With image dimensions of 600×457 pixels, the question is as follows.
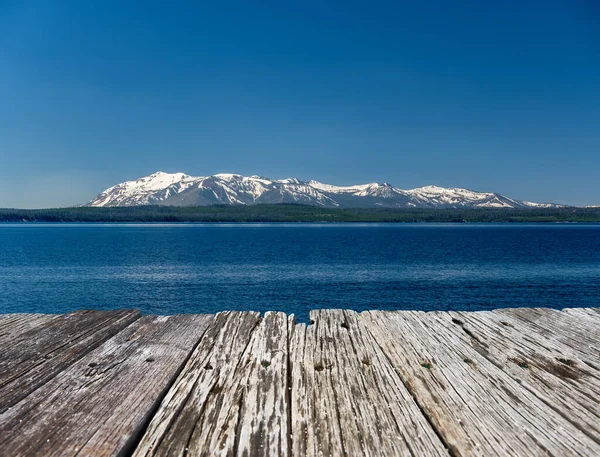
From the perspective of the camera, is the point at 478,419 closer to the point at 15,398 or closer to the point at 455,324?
the point at 455,324

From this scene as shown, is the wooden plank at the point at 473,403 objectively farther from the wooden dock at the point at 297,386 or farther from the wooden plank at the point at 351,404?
the wooden plank at the point at 351,404

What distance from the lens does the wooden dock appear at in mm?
2102

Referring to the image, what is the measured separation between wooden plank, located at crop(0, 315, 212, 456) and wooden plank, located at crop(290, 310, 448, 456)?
0.89 m

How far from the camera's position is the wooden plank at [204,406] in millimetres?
2055

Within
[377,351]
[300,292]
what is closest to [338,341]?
[377,351]

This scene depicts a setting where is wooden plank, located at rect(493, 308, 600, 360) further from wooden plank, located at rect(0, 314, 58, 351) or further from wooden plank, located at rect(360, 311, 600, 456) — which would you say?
wooden plank, located at rect(0, 314, 58, 351)

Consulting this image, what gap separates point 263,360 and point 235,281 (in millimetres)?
41625

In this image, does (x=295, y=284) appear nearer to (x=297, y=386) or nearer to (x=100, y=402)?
(x=297, y=386)

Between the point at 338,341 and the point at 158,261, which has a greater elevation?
the point at 338,341

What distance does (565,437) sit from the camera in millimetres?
2168

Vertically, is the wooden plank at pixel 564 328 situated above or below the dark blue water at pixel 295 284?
above

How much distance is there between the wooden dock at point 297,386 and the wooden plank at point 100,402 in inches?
0.4

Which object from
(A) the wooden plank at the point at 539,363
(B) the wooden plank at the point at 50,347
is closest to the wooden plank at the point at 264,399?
(B) the wooden plank at the point at 50,347

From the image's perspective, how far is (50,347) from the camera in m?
3.34
